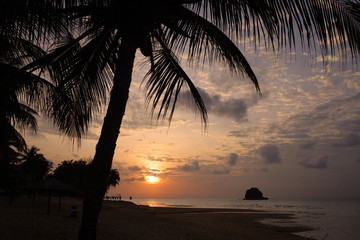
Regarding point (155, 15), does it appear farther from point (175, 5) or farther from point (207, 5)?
point (207, 5)

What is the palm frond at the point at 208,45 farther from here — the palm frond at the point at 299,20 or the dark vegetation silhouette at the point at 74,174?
the dark vegetation silhouette at the point at 74,174

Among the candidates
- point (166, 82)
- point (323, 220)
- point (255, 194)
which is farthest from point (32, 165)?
point (255, 194)

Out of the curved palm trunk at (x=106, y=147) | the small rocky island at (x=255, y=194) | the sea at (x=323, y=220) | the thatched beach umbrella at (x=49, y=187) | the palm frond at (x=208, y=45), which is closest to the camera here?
the curved palm trunk at (x=106, y=147)

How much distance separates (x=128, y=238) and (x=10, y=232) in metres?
3.45

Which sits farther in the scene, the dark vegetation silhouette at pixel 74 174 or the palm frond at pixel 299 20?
the dark vegetation silhouette at pixel 74 174

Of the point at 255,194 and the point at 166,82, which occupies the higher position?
the point at 166,82

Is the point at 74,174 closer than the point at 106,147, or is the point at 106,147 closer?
the point at 106,147

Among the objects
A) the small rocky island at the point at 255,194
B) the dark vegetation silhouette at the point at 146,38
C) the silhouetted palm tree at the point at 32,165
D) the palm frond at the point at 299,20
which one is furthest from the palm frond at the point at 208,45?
the small rocky island at the point at 255,194

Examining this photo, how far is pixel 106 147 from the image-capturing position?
8.12 ft

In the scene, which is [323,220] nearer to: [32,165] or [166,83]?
[166,83]

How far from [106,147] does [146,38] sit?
1.28 metres

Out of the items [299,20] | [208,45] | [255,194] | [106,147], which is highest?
[208,45]

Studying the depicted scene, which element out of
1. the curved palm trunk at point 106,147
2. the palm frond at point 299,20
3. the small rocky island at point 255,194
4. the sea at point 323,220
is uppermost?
the palm frond at point 299,20

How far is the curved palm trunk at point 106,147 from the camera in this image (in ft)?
7.75
